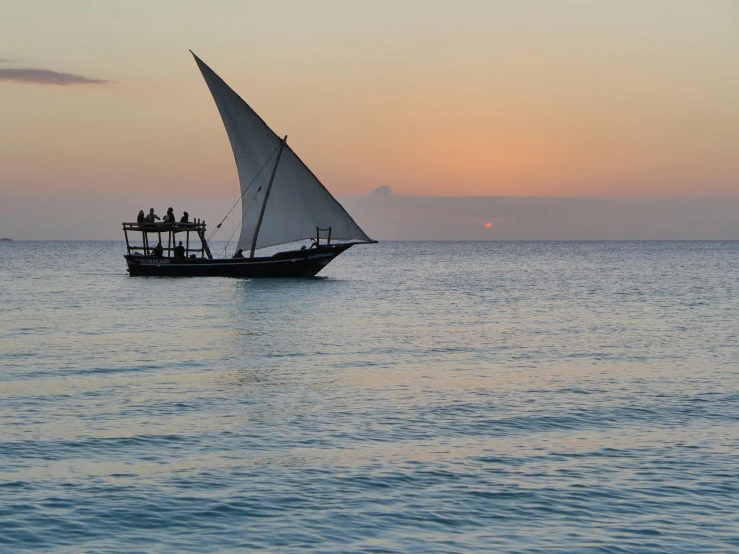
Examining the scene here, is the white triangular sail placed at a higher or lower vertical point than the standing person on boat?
higher

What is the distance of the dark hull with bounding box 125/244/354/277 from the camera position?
55.6m

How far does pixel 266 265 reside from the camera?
55562mm

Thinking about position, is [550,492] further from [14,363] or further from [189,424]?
[14,363]

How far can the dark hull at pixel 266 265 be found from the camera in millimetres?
55594

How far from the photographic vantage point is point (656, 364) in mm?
21953

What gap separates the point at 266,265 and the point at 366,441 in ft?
141

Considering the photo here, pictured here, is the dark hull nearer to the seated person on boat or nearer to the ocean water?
the seated person on boat

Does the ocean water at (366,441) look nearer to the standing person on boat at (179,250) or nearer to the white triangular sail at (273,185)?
the white triangular sail at (273,185)

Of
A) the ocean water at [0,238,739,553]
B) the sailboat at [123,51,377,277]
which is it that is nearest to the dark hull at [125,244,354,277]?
the sailboat at [123,51,377,277]

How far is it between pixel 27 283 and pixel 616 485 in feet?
180

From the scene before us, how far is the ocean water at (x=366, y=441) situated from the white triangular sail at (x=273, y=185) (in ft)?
84.3

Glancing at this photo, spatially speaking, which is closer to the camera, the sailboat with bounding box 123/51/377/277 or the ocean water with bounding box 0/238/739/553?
the ocean water with bounding box 0/238/739/553

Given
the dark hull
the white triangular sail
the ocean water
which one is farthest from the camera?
the dark hull

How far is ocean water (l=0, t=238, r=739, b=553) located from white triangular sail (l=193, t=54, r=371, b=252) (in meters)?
25.7
